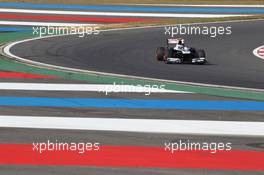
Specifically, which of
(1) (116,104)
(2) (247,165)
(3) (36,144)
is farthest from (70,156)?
(1) (116,104)

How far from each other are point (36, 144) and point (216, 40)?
13449mm

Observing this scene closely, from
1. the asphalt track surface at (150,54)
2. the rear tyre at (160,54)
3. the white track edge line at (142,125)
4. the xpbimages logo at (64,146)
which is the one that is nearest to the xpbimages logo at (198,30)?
the asphalt track surface at (150,54)

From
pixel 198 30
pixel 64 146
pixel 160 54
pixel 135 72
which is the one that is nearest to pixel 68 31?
pixel 198 30

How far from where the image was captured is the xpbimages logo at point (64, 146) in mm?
A: 8953

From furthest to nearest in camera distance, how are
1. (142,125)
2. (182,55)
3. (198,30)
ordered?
(198,30) < (182,55) < (142,125)

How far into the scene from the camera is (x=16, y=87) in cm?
1378

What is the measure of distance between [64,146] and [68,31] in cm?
1516

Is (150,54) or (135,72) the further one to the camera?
(150,54)

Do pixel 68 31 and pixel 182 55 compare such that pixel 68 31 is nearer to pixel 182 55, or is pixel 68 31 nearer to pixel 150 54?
pixel 150 54

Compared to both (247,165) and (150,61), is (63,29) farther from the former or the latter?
(247,165)

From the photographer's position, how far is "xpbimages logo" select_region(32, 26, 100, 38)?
2336 centimetres

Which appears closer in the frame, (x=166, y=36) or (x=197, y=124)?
(x=197, y=124)

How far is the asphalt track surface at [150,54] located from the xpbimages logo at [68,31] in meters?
0.71

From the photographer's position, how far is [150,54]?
62.2 feet
